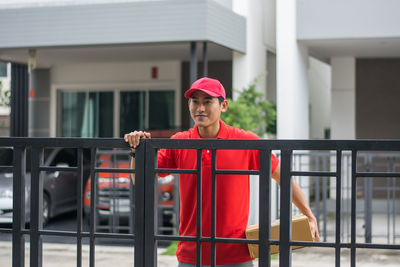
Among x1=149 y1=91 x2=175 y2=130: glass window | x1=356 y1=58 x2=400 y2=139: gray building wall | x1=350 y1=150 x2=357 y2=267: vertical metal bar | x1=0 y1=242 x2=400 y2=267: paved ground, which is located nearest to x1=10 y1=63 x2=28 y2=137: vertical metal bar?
x1=149 y1=91 x2=175 y2=130: glass window

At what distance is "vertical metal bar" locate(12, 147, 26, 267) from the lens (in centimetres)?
361

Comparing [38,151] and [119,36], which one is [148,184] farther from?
[119,36]

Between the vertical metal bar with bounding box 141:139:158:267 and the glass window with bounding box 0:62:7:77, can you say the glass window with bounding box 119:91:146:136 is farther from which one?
the vertical metal bar with bounding box 141:139:158:267

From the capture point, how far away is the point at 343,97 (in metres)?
14.1

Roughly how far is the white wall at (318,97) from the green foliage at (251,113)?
16.9 feet

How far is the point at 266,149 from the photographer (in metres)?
3.23

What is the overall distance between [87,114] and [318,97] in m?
6.34

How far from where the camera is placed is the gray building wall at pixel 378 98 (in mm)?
14180

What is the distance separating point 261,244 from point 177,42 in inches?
296

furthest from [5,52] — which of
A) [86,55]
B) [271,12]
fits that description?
[271,12]

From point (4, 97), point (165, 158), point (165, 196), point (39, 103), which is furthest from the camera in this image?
point (4, 97)

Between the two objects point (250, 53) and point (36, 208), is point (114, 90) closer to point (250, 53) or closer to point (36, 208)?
point (250, 53)

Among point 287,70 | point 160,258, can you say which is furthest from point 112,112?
point 160,258

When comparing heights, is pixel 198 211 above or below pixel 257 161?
below
